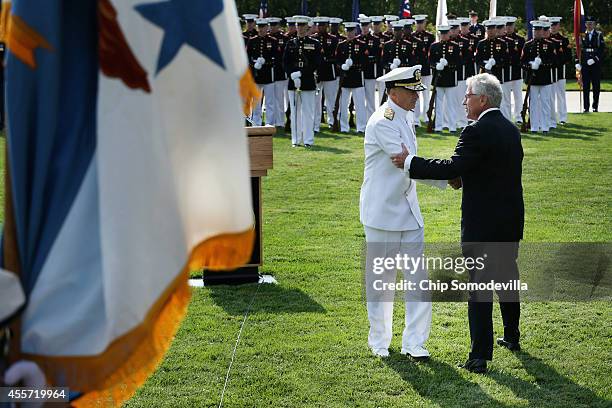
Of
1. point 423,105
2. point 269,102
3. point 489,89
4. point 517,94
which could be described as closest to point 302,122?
point 269,102

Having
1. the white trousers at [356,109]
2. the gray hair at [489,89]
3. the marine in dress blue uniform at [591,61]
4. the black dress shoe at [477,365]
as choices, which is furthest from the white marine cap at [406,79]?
the marine in dress blue uniform at [591,61]

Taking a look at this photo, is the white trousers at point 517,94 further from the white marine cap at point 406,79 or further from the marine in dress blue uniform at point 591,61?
the white marine cap at point 406,79

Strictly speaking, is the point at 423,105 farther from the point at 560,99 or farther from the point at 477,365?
the point at 477,365

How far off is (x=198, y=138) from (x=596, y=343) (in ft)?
17.6

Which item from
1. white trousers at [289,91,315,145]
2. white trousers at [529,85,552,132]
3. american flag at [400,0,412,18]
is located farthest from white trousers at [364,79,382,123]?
american flag at [400,0,412,18]

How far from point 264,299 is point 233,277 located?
1.88 ft

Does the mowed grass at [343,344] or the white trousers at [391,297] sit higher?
the white trousers at [391,297]

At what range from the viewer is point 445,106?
2177 cm

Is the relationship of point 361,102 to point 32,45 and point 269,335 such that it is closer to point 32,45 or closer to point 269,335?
point 269,335

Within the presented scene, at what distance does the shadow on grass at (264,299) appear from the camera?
8.29 metres

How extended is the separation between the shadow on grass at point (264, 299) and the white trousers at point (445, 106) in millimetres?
13302

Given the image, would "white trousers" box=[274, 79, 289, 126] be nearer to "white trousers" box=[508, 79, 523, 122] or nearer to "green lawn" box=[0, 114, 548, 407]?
"white trousers" box=[508, 79, 523, 122]

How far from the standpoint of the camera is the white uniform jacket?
6.89 meters

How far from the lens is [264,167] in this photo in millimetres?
8758
